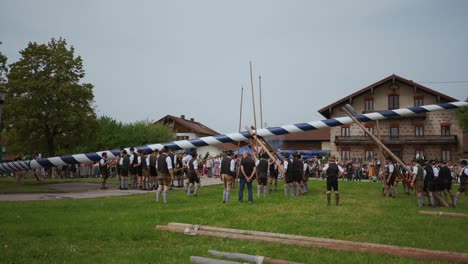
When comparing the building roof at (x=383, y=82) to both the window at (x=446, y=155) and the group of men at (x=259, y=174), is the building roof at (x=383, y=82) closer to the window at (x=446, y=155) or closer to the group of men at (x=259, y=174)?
the window at (x=446, y=155)

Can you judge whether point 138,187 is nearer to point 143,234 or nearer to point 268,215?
point 268,215

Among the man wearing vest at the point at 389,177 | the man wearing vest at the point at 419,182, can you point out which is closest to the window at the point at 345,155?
the man wearing vest at the point at 389,177

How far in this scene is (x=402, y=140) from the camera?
56.7m

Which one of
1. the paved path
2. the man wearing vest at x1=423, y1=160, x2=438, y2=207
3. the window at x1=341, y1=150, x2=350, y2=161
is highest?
the window at x1=341, y1=150, x2=350, y2=161

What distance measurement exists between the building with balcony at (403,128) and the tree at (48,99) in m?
36.4

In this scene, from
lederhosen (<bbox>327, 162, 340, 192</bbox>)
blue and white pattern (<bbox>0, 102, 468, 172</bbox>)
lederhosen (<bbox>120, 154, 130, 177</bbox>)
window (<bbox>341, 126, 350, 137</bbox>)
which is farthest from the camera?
window (<bbox>341, 126, 350, 137</bbox>)

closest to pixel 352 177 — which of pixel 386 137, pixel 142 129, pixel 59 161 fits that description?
pixel 386 137

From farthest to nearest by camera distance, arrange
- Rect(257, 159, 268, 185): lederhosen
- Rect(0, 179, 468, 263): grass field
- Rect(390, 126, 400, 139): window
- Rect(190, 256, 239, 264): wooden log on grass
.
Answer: Rect(390, 126, 400, 139): window, Rect(257, 159, 268, 185): lederhosen, Rect(0, 179, 468, 263): grass field, Rect(190, 256, 239, 264): wooden log on grass

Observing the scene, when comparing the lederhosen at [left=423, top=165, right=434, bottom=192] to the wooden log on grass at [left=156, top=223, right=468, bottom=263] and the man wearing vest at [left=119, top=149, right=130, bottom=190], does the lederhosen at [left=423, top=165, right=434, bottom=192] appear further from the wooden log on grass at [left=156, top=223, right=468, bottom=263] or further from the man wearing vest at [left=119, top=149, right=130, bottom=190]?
the man wearing vest at [left=119, top=149, right=130, bottom=190]

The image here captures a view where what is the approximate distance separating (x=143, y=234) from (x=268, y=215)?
4.25 metres

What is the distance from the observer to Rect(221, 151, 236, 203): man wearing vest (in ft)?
52.6

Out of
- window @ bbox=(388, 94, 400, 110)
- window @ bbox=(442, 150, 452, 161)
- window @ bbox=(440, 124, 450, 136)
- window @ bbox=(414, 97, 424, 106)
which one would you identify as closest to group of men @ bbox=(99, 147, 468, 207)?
window @ bbox=(388, 94, 400, 110)

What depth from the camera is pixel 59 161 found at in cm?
2303

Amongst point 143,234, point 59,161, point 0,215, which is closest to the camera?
point 143,234
